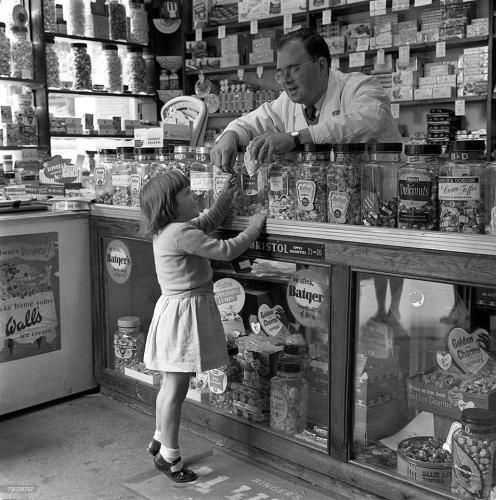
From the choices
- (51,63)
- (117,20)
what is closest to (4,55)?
(51,63)

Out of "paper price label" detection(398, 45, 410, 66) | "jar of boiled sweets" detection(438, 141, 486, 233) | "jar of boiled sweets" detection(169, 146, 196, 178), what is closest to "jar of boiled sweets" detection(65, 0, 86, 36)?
"paper price label" detection(398, 45, 410, 66)

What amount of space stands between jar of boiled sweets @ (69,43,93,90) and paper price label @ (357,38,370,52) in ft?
7.72

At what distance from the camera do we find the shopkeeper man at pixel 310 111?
252cm

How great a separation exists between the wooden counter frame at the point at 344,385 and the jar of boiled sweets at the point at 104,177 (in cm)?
80

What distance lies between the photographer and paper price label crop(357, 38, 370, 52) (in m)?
5.46

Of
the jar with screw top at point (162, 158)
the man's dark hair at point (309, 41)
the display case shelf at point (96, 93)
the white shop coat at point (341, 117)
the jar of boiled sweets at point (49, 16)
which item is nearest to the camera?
the white shop coat at point (341, 117)

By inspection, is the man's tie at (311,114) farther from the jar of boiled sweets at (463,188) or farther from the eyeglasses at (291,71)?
the jar of boiled sweets at (463,188)

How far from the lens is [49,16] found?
19.2 feet

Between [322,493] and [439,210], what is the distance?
1054 millimetres

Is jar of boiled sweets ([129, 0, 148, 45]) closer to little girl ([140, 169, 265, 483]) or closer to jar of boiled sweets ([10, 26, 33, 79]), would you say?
jar of boiled sweets ([10, 26, 33, 79])

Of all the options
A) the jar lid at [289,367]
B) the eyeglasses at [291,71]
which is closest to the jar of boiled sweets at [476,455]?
the jar lid at [289,367]

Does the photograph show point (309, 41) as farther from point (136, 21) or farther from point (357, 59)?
point (136, 21)

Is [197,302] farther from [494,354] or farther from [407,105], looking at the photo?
[407,105]

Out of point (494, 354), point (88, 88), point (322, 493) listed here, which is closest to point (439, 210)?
point (494, 354)
